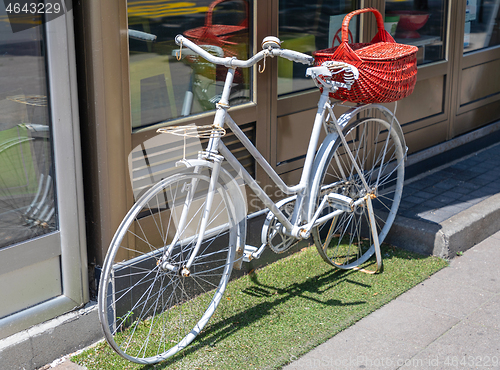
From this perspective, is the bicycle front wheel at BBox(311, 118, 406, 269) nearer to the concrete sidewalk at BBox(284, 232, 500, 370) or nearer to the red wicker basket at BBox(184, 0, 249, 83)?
the concrete sidewalk at BBox(284, 232, 500, 370)

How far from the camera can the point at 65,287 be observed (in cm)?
338

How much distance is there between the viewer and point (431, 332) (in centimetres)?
359

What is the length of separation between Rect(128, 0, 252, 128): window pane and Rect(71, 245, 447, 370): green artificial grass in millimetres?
1242

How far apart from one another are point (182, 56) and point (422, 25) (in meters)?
3.12

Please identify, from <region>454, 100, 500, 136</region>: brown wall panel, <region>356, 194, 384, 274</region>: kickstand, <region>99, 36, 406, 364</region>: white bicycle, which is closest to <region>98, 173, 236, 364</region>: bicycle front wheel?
<region>99, 36, 406, 364</region>: white bicycle

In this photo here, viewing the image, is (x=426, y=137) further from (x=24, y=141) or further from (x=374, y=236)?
(x=24, y=141)

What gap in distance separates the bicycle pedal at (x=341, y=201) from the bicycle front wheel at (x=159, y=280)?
0.72m

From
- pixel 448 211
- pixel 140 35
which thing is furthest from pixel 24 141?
pixel 448 211

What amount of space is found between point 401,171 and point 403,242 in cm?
55

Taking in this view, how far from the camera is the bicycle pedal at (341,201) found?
156 inches

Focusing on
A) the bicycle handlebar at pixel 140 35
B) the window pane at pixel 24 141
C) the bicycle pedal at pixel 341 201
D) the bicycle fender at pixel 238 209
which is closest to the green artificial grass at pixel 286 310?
the bicycle fender at pixel 238 209

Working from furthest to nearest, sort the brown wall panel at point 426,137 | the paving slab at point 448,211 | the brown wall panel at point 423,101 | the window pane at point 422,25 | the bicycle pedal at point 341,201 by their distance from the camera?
the brown wall panel at point 426,137, the brown wall panel at point 423,101, the window pane at point 422,25, the paving slab at point 448,211, the bicycle pedal at point 341,201

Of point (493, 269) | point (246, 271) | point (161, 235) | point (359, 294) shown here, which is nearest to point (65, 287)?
point (161, 235)

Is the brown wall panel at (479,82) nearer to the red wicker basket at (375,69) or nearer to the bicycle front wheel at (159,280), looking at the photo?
the red wicker basket at (375,69)
